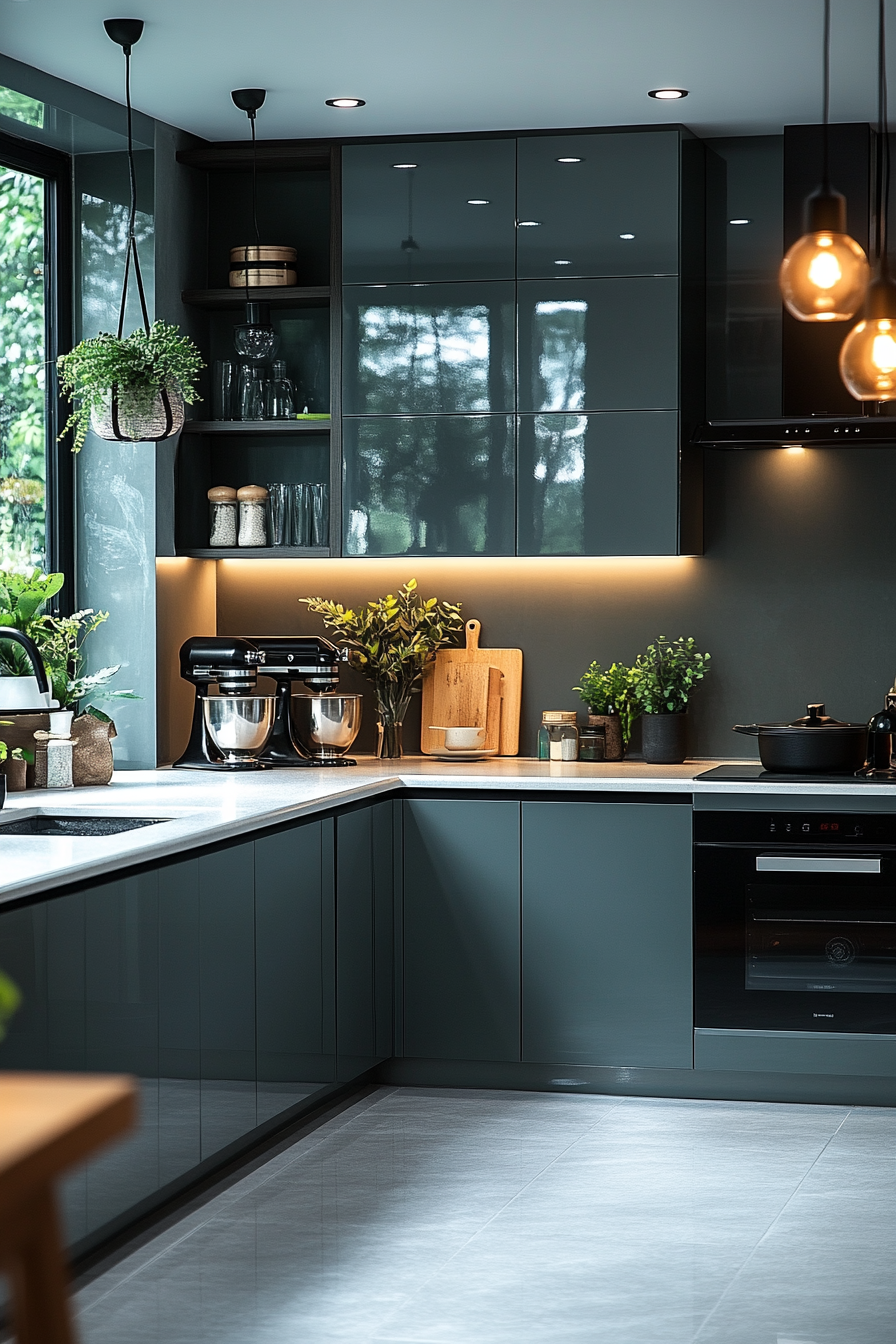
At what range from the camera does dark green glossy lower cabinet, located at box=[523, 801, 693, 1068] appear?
463 cm

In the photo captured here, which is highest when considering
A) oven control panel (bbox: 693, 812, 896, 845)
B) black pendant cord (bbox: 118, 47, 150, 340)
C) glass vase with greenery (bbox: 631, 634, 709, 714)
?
black pendant cord (bbox: 118, 47, 150, 340)

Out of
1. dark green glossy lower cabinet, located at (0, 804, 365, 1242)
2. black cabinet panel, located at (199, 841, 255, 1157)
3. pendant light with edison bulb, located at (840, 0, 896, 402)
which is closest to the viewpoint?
pendant light with edison bulb, located at (840, 0, 896, 402)

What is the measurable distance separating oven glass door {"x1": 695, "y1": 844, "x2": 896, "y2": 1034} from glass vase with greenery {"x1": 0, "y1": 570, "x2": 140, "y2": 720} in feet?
5.65

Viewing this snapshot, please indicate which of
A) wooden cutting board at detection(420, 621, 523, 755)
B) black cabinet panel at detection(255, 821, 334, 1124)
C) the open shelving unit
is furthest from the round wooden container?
black cabinet panel at detection(255, 821, 334, 1124)

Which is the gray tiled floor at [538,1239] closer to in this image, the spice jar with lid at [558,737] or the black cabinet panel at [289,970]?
the black cabinet panel at [289,970]

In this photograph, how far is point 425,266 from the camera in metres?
5.13

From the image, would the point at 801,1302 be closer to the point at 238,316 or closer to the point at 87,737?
the point at 87,737

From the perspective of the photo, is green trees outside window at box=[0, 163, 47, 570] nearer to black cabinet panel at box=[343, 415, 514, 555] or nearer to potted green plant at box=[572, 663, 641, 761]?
black cabinet panel at box=[343, 415, 514, 555]

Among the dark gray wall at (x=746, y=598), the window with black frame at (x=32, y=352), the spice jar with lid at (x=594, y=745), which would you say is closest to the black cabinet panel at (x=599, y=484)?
the dark gray wall at (x=746, y=598)

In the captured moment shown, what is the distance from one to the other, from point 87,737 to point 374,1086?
1275 millimetres

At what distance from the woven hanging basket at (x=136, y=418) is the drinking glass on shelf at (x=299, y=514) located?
2.58 ft

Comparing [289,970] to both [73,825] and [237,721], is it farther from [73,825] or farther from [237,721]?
[237,721]

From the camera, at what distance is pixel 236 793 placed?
14.2ft

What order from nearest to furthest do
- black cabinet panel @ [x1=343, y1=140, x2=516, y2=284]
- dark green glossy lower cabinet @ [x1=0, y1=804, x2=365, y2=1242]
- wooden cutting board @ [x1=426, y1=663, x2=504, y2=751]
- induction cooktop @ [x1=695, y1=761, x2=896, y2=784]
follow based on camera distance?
dark green glossy lower cabinet @ [x1=0, y1=804, x2=365, y2=1242]
induction cooktop @ [x1=695, y1=761, x2=896, y2=784]
black cabinet panel @ [x1=343, y1=140, x2=516, y2=284]
wooden cutting board @ [x1=426, y1=663, x2=504, y2=751]
